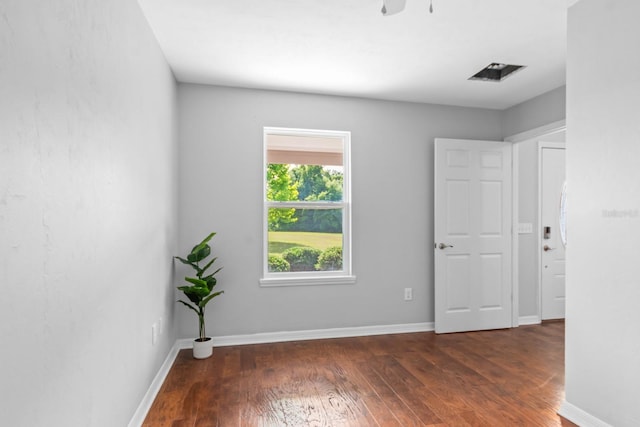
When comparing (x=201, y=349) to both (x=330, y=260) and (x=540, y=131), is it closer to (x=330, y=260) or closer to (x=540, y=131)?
(x=330, y=260)

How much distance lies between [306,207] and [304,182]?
268 mm

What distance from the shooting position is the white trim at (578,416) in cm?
213

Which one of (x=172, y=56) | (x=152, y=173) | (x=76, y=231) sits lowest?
(x=76, y=231)

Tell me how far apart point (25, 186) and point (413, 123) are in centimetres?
379

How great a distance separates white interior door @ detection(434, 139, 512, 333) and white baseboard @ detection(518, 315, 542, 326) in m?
0.25

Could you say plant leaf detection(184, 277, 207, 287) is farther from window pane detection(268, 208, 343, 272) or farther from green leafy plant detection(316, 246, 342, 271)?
green leafy plant detection(316, 246, 342, 271)

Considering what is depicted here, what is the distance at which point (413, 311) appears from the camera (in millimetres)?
4172

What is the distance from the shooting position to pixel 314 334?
386cm

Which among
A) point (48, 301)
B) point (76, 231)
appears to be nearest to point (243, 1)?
point (76, 231)

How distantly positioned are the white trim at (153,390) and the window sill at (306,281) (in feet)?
3.33

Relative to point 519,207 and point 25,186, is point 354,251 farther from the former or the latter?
point 25,186

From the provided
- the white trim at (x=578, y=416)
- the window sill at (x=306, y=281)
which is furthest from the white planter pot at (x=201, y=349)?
the white trim at (x=578, y=416)

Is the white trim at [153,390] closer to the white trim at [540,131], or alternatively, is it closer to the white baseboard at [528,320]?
the white baseboard at [528,320]

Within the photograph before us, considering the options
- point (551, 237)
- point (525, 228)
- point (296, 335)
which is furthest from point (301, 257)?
point (551, 237)
